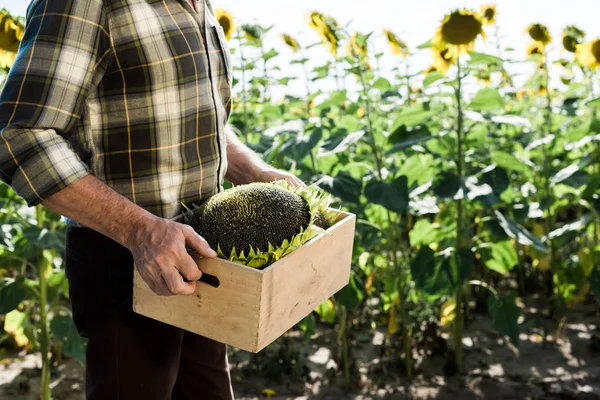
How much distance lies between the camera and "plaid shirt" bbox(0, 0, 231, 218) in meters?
1.46

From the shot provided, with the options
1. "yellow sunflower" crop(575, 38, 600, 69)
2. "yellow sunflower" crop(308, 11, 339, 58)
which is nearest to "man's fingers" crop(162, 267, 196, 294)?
"yellow sunflower" crop(308, 11, 339, 58)

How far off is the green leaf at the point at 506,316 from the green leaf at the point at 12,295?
1.92 metres

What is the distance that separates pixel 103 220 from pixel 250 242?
30 centimetres

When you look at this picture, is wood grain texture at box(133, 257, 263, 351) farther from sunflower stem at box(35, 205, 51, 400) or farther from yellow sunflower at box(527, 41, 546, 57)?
yellow sunflower at box(527, 41, 546, 57)

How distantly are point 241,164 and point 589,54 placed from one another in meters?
2.09

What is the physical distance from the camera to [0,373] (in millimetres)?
3406

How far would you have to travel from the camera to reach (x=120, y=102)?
1.60m

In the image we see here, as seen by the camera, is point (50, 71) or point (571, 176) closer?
point (50, 71)

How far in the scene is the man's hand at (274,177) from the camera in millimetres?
Answer: 1922

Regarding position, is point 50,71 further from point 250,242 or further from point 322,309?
point 322,309

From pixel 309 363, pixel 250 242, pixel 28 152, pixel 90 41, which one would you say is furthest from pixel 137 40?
pixel 309 363

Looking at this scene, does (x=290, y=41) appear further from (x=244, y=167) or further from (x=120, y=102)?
(x=120, y=102)

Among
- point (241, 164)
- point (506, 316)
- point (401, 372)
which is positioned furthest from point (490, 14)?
point (241, 164)

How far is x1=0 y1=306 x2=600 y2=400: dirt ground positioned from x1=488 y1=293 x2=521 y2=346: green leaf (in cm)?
24
